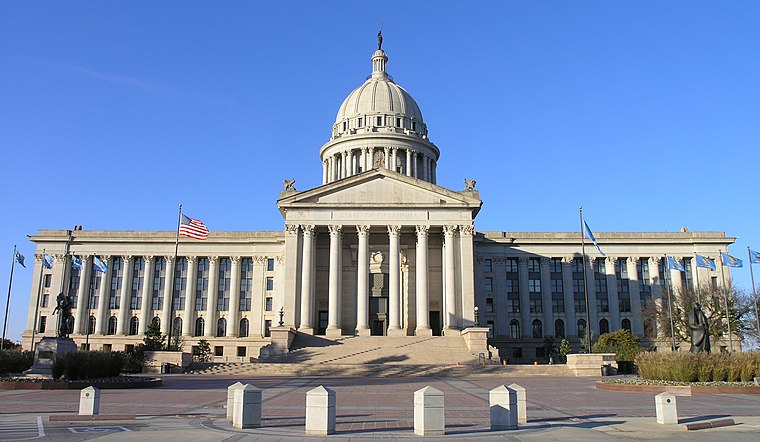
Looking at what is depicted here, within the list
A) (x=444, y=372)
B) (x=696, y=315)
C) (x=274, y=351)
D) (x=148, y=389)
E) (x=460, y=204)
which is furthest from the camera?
(x=460, y=204)

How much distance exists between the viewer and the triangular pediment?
6488 centimetres

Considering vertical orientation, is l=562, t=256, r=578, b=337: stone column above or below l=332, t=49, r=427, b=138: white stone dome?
below

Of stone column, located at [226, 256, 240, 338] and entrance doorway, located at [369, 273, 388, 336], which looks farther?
stone column, located at [226, 256, 240, 338]

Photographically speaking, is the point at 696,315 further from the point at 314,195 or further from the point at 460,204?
the point at 314,195

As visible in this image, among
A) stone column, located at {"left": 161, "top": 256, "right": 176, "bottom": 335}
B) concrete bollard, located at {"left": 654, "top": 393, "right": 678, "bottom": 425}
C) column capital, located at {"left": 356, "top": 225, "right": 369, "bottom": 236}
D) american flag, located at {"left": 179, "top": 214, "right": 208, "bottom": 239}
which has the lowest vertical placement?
concrete bollard, located at {"left": 654, "top": 393, "right": 678, "bottom": 425}

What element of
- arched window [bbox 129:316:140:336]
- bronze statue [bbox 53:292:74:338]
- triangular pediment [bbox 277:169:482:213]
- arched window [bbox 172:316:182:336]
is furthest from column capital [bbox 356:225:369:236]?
bronze statue [bbox 53:292:74:338]

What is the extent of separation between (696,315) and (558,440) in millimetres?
23065

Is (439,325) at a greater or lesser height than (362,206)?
lesser

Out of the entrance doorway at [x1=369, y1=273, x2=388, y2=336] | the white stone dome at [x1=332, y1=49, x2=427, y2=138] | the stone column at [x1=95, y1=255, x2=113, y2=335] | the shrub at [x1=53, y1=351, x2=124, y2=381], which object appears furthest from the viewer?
the white stone dome at [x1=332, y1=49, x2=427, y2=138]

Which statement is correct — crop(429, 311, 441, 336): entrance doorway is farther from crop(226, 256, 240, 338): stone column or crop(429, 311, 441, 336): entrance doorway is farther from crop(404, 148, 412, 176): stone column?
crop(404, 148, 412, 176): stone column

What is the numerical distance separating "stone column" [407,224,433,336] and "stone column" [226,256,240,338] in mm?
22697

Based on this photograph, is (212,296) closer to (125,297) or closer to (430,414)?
(125,297)

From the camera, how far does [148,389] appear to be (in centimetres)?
3005

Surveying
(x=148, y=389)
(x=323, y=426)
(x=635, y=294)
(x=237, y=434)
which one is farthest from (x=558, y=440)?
(x=635, y=294)
